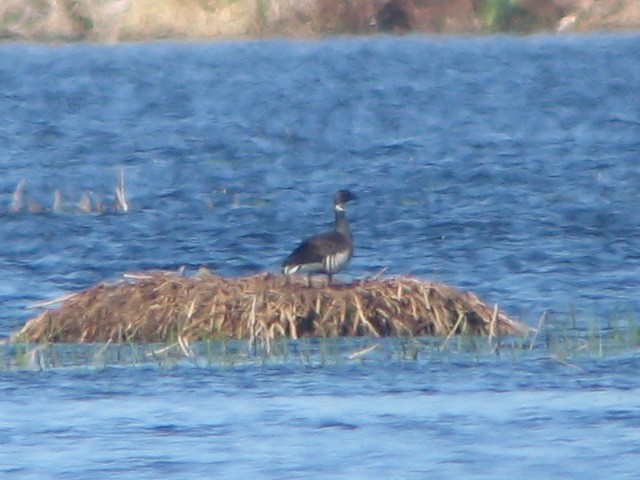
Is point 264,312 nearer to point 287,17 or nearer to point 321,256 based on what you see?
point 321,256

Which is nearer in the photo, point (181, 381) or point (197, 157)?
point (181, 381)

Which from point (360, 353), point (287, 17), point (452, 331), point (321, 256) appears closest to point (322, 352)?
point (360, 353)

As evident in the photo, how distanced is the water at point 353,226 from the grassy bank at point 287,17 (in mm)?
735

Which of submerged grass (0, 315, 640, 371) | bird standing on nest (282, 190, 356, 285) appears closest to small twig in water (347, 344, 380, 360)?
submerged grass (0, 315, 640, 371)

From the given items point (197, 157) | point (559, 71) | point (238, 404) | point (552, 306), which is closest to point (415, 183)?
point (197, 157)

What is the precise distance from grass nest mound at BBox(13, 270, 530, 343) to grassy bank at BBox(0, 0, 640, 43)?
3766 centimetres

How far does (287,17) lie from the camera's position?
181 ft

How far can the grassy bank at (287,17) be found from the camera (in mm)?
52656

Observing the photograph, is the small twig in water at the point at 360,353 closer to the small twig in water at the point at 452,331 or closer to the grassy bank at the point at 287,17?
the small twig in water at the point at 452,331

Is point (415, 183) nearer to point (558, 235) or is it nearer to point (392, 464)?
point (558, 235)

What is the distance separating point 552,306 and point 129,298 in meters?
3.97

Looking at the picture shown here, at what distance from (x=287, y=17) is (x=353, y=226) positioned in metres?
32.4

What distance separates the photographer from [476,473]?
10.7 m

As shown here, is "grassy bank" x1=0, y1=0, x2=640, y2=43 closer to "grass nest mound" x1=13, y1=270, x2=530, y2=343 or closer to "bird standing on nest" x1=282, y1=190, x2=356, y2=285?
Result: "bird standing on nest" x1=282, y1=190, x2=356, y2=285
